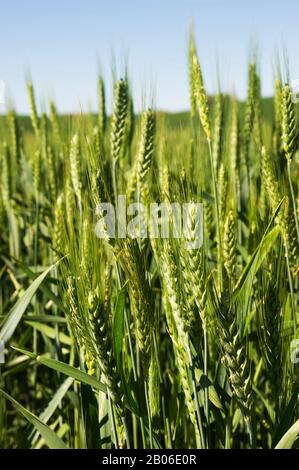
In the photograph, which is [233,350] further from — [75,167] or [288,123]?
[75,167]

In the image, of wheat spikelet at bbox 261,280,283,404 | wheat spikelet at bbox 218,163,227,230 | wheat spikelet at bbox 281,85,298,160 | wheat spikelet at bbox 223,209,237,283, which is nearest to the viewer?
wheat spikelet at bbox 261,280,283,404

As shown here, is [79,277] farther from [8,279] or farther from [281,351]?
[8,279]

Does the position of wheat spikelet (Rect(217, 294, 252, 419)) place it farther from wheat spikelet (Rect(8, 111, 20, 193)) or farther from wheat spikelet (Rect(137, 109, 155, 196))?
wheat spikelet (Rect(8, 111, 20, 193))

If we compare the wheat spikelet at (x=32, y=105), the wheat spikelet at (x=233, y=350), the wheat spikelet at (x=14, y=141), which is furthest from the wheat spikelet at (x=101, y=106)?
the wheat spikelet at (x=233, y=350)

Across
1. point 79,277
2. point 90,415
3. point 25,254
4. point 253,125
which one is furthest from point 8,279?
point 79,277

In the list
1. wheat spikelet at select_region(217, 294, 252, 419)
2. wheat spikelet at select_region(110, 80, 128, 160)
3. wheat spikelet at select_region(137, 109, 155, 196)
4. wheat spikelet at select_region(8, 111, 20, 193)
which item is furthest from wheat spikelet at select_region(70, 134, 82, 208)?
wheat spikelet at select_region(8, 111, 20, 193)

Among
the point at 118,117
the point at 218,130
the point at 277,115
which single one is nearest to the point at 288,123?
the point at 118,117

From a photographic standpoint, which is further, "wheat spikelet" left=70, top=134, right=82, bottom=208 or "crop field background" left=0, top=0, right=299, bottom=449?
"wheat spikelet" left=70, top=134, right=82, bottom=208

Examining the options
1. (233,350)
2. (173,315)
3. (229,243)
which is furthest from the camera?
(229,243)

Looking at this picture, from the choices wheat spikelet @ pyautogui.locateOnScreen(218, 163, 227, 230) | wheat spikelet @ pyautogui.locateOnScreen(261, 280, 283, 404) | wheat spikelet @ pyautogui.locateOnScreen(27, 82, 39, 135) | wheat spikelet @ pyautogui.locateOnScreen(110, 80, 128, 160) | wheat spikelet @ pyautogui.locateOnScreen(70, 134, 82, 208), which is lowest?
wheat spikelet @ pyautogui.locateOnScreen(261, 280, 283, 404)

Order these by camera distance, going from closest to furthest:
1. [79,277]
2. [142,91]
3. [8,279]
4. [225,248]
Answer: [79,277], [225,248], [142,91], [8,279]

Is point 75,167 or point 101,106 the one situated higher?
point 101,106

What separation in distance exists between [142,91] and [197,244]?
653 mm

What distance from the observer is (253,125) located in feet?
6.40
